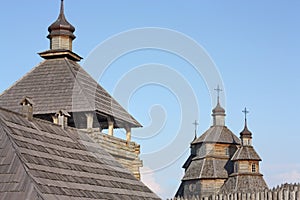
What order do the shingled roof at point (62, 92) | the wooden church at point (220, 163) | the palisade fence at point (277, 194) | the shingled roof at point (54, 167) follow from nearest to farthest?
the shingled roof at point (54, 167) < the palisade fence at point (277, 194) < the shingled roof at point (62, 92) < the wooden church at point (220, 163)

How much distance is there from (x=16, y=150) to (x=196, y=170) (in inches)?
1413

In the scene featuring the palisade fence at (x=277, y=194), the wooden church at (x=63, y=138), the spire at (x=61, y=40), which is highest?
the spire at (x=61, y=40)

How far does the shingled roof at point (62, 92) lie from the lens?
19.2 m

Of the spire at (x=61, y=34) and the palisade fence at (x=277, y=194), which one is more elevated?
the spire at (x=61, y=34)

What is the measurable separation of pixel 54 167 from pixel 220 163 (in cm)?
3562

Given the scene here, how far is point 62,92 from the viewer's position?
1962 centimetres

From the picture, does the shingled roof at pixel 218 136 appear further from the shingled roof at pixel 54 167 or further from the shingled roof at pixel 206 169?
the shingled roof at pixel 54 167

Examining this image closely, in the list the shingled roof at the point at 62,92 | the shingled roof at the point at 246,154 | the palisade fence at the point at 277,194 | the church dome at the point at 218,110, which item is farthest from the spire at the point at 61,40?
the church dome at the point at 218,110

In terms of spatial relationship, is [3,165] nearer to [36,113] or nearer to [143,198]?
[143,198]

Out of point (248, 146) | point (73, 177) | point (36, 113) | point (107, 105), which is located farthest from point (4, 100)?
point (248, 146)

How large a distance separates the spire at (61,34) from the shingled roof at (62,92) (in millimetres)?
567

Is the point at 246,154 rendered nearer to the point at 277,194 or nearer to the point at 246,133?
the point at 246,133

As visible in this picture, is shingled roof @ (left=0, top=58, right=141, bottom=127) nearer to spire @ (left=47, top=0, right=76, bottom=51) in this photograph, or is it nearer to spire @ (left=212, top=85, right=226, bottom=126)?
spire @ (left=47, top=0, right=76, bottom=51)

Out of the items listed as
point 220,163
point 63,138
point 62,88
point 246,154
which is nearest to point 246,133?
point 246,154
